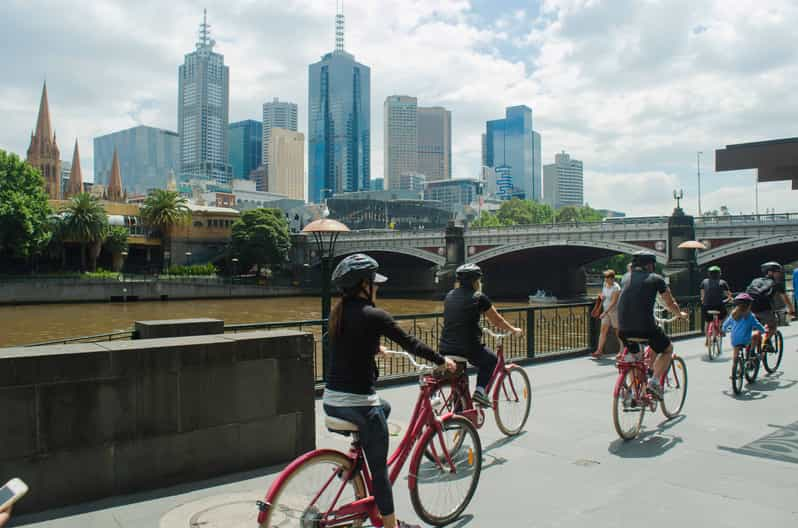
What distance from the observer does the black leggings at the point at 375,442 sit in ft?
11.8

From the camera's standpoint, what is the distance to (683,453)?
5.92 meters

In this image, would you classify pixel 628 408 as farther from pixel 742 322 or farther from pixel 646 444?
pixel 742 322

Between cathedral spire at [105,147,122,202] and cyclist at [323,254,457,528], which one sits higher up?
cathedral spire at [105,147,122,202]

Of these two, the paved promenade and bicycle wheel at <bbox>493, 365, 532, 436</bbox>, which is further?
bicycle wheel at <bbox>493, 365, 532, 436</bbox>

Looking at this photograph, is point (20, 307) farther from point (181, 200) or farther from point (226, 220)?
point (226, 220)

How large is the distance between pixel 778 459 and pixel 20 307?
52477 millimetres

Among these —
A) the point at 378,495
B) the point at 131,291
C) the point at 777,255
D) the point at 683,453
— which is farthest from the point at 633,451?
the point at 131,291

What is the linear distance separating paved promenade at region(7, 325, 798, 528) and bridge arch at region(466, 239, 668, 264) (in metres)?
38.8

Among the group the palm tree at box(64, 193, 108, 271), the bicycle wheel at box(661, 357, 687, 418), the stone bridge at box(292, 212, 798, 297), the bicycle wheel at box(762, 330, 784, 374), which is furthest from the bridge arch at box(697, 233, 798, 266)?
the palm tree at box(64, 193, 108, 271)

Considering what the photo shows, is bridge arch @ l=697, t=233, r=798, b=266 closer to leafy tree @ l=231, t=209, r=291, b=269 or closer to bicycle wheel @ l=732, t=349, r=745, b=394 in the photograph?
bicycle wheel @ l=732, t=349, r=745, b=394

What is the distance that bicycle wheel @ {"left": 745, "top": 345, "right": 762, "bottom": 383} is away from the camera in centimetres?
877

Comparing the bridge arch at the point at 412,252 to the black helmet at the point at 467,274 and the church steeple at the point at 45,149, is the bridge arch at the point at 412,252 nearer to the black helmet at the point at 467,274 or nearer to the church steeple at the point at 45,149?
the black helmet at the point at 467,274

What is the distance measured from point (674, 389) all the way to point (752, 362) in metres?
2.39

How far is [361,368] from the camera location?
11.9ft
